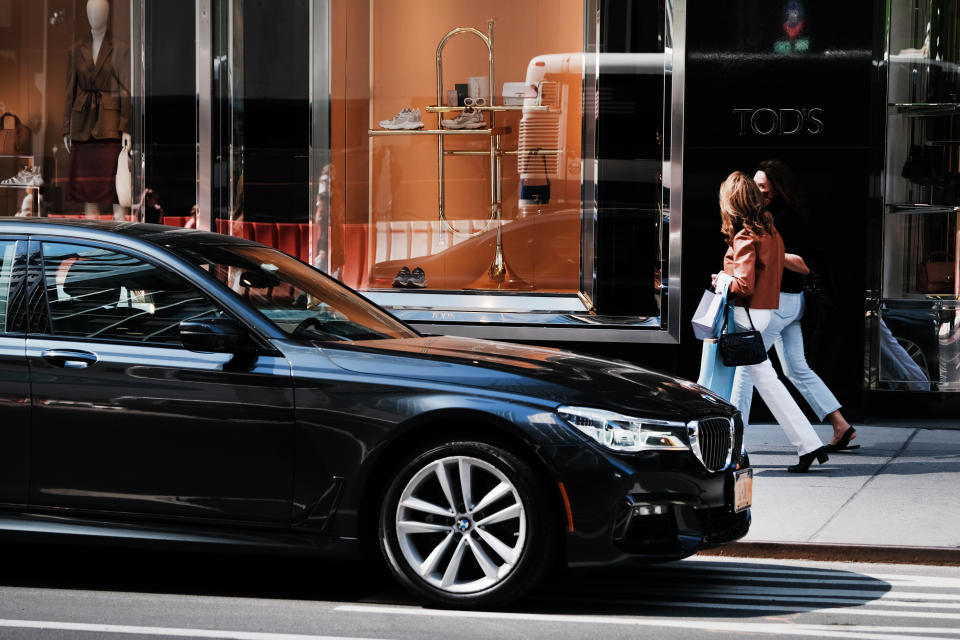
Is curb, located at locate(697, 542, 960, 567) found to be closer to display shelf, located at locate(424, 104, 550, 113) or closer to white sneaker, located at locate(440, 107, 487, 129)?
display shelf, located at locate(424, 104, 550, 113)

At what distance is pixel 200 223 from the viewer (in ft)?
41.6

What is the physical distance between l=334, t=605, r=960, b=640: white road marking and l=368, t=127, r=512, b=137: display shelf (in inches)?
274

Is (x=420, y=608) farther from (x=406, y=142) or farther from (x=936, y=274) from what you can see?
(x=406, y=142)

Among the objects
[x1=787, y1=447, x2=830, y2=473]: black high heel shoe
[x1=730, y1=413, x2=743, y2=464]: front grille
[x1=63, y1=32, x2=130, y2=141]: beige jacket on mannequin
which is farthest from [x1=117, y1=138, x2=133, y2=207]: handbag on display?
[x1=730, y1=413, x2=743, y2=464]: front grille

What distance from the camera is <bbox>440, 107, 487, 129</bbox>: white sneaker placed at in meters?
12.3

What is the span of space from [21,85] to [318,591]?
864cm

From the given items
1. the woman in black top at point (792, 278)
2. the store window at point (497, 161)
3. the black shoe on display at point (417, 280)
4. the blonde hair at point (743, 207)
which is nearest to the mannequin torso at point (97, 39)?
the store window at point (497, 161)

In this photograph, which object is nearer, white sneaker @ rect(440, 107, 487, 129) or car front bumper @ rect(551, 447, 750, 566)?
car front bumper @ rect(551, 447, 750, 566)

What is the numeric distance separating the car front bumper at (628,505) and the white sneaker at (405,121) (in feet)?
23.7

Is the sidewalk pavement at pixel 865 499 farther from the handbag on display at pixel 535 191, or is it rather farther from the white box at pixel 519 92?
the white box at pixel 519 92

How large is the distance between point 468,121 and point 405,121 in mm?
569

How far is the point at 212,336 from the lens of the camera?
583 cm

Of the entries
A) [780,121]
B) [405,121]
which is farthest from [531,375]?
[405,121]

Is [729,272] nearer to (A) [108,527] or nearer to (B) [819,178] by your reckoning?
(B) [819,178]
